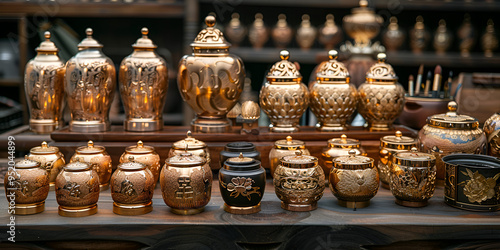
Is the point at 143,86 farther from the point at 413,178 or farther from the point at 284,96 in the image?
the point at 413,178

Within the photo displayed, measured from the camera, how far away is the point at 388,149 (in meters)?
1.48

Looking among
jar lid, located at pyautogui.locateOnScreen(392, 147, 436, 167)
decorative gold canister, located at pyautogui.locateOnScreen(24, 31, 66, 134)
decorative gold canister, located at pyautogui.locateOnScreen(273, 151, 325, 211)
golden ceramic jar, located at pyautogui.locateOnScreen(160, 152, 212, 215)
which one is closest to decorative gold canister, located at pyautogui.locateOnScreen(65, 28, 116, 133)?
decorative gold canister, located at pyautogui.locateOnScreen(24, 31, 66, 134)

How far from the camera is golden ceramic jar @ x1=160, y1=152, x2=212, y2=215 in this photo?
4.00ft

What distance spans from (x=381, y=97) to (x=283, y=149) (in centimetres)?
41

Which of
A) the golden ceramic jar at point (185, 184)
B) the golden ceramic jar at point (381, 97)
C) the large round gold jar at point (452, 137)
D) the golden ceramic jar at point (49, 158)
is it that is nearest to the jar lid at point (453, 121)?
the large round gold jar at point (452, 137)

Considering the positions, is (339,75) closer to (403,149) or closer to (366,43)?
(403,149)

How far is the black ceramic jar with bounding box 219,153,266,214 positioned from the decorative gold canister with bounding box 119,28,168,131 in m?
0.47

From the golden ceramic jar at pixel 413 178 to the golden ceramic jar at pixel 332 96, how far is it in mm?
344

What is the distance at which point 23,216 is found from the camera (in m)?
1.23

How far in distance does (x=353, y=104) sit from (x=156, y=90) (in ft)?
2.11

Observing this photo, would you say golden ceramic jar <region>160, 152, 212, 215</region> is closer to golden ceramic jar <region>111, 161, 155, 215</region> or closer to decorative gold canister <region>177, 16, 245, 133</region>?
golden ceramic jar <region>111, 161, 155, 215</region>

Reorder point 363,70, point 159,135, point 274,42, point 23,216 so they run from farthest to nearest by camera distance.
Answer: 1. point 274,42
2. point 363,70
3. point 159,135
4. point 23,216

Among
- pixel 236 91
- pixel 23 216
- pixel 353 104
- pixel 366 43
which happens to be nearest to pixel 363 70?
pixel 366 43

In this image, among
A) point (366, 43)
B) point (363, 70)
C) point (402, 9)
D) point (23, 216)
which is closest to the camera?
point (23, 216)
